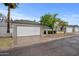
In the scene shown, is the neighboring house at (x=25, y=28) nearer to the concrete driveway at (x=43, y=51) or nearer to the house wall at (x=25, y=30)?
the house wall at (x=25, y=30)

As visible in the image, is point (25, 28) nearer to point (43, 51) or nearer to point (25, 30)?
point (25, 30)

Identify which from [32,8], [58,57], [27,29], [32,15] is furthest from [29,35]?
[58,57]

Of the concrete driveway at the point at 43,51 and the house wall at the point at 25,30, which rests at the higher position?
the house wall at the point at 25,30

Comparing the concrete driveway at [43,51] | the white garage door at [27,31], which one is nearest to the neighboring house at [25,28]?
the white garage door at [27,31]

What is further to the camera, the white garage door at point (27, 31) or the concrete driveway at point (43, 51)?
the white garage door at point (27, 31)

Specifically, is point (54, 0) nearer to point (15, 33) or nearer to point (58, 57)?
point (58, 57)

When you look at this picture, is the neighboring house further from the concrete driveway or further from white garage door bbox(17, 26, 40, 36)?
the concrete driveway

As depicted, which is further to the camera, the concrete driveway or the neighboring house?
the neighboring house

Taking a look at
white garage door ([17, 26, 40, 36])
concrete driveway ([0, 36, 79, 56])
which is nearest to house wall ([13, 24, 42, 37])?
white garage door ([17, 26, 40, 36])

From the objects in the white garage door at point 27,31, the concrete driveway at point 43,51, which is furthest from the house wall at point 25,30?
the concrete driveway at point 43,51

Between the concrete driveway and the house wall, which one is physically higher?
the house wall

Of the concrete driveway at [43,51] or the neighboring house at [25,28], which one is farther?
the neighboring house at [25,28]

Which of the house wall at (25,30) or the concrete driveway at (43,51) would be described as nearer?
the concrete driveway at (43,51)

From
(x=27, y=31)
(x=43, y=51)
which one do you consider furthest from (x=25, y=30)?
(x=43, y=51)
